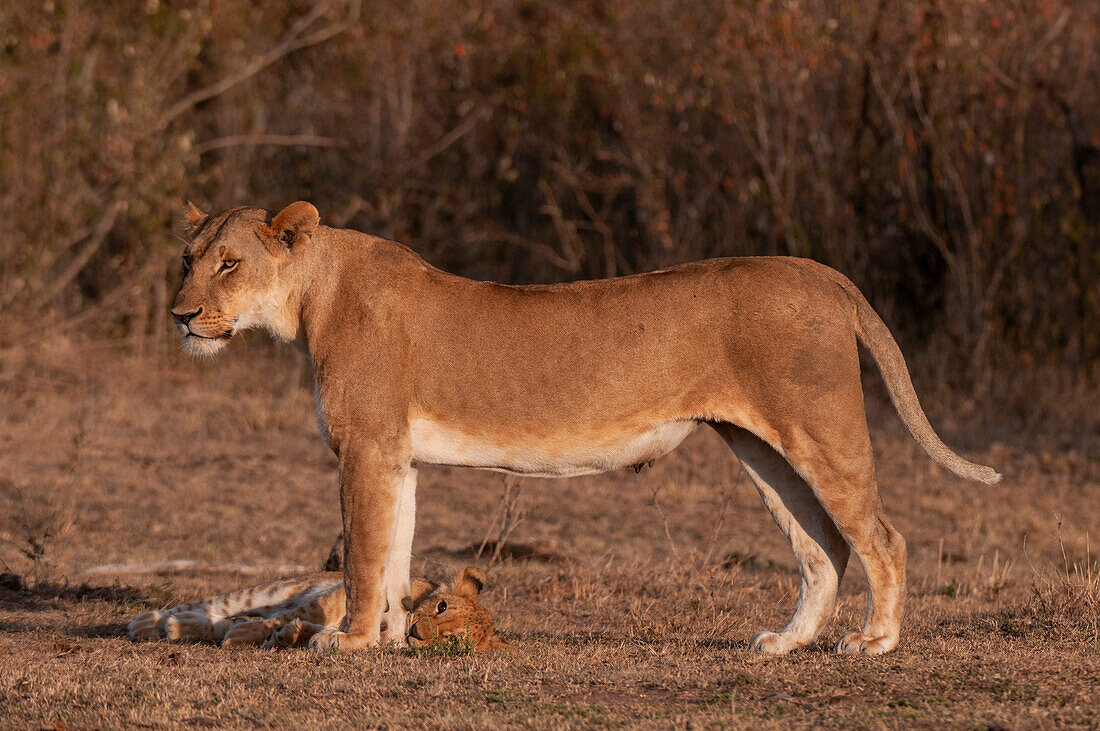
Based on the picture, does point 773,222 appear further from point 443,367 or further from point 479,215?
point 443,367

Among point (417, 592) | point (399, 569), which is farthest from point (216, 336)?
point (417, 592)

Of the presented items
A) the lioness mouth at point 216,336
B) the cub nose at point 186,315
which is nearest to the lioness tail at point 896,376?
the lioness mouth at point 216,336

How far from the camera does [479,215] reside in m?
17.1

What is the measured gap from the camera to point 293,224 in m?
5.86

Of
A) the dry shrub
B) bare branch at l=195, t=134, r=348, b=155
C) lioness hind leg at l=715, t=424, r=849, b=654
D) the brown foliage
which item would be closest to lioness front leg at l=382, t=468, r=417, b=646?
lioness hind leg at l=715, t=424, r=849, b=654

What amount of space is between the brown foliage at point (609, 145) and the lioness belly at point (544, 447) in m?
8.82

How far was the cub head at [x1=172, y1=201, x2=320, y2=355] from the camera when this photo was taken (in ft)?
19.0

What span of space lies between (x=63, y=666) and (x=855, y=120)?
10981 mm

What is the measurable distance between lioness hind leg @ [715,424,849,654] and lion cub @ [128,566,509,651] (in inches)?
50.9

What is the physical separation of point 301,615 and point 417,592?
56cm

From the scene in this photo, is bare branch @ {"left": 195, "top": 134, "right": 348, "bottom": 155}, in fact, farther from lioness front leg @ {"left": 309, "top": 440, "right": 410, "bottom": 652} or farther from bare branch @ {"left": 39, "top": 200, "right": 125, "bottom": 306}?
lioness front leg @ {"left": 309, "top": 440, "right": 410, "bottom": 652}

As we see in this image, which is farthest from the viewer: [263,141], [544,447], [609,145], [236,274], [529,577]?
[609,145]

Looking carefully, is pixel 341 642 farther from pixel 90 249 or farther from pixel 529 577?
pixel 90 249

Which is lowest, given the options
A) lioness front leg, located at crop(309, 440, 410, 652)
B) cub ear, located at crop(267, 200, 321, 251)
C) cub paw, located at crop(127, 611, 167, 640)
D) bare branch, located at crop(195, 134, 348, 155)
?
cub paw, located at crop(127, 611, 167, 640)
